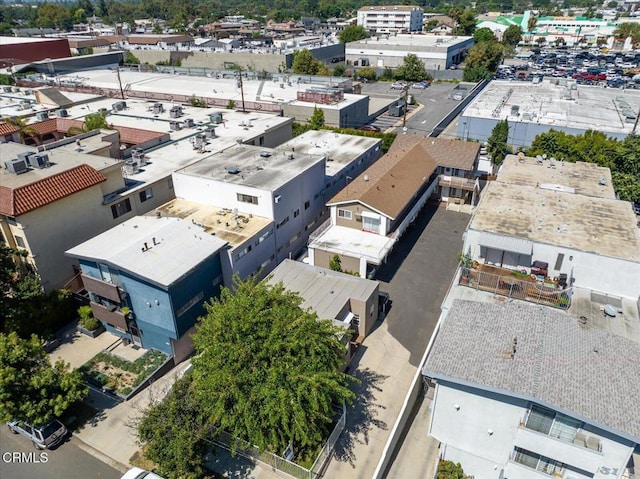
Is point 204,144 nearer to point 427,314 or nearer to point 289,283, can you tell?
point 289,283

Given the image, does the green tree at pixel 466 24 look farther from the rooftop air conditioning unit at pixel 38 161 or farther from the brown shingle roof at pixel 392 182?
the rooftop air conditioning unit at pixel 38 161

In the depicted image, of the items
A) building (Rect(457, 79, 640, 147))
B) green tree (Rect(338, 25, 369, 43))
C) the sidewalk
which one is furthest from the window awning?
green tree (Rect(338, 25, 369, 43))

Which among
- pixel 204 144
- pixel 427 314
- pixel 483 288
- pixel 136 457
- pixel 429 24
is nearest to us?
pixel 136 457

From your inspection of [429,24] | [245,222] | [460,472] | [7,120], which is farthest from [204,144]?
[429,24]

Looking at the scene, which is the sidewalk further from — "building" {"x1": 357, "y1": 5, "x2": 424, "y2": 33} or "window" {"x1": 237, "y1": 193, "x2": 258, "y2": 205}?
"building" {"x1": 357, "y1": 5, "x2": 424, "y2": 33}

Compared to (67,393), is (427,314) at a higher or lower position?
lower
